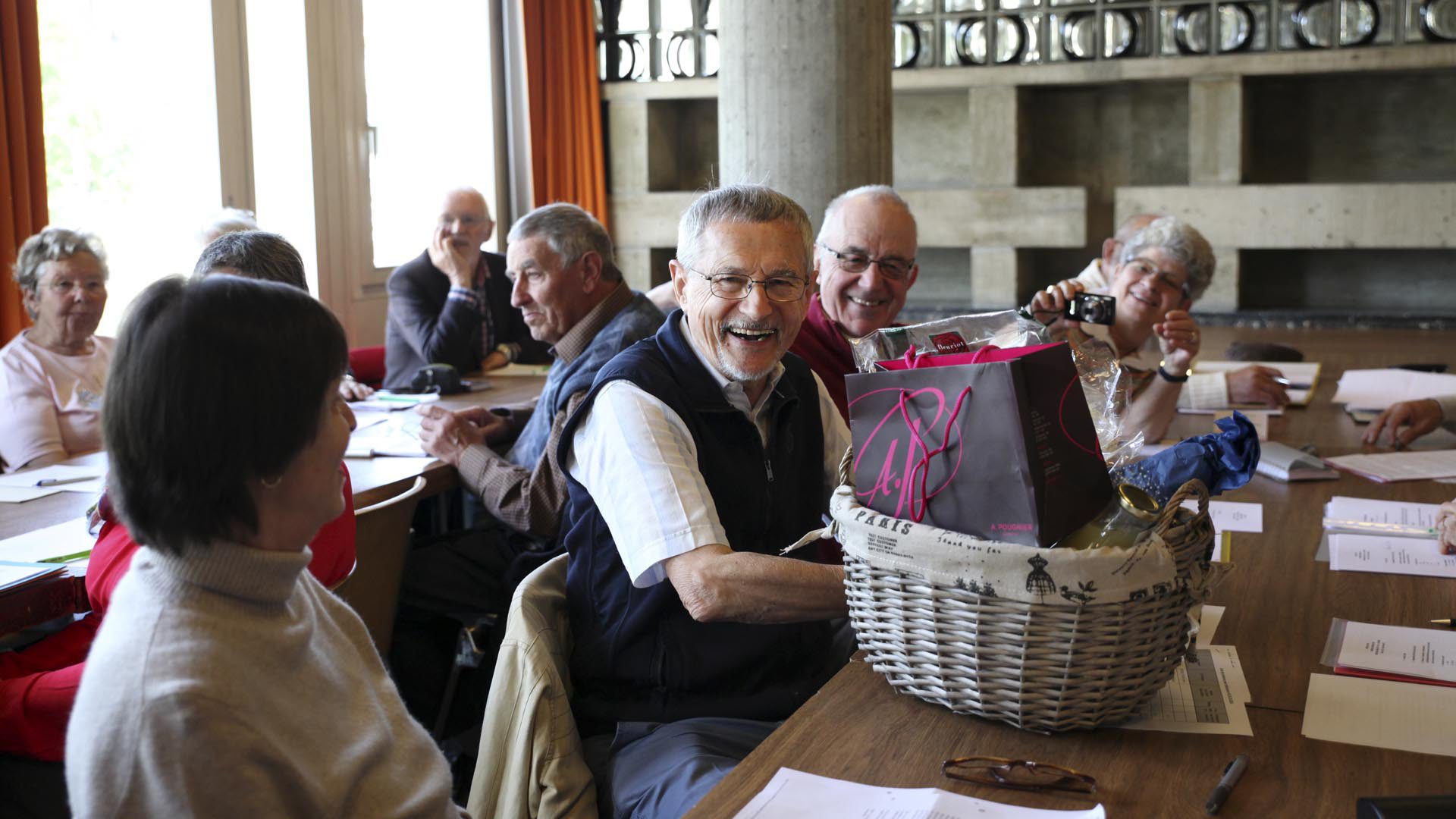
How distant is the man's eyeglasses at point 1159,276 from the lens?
10.8ft

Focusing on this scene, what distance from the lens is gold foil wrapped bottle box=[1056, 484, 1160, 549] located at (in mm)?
1212

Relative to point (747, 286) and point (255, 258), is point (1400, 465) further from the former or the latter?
point (255, 258)

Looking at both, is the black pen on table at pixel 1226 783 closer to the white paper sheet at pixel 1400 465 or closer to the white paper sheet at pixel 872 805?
the white paper sheet at pixel 872 805

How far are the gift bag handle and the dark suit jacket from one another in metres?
3.21

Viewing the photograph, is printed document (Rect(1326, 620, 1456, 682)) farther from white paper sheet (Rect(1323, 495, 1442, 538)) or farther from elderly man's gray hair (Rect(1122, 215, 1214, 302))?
elderly man's gray hair (Rect(1122, 215, 1214, 302))

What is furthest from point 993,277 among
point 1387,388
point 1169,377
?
point 1169,377

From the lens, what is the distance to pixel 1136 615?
1192 mm

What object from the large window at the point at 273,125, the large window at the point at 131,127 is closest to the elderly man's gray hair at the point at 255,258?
the large window at the point at 273,125

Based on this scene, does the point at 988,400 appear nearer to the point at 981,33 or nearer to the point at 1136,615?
the point at 1136,615

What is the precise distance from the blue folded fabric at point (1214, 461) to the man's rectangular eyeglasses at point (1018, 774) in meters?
0.43

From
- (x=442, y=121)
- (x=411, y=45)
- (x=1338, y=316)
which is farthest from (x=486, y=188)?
(x=1338, y=316)

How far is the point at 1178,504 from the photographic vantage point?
1.22 m

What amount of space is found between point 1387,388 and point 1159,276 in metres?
0.86

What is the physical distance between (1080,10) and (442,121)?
3812 millimetres
